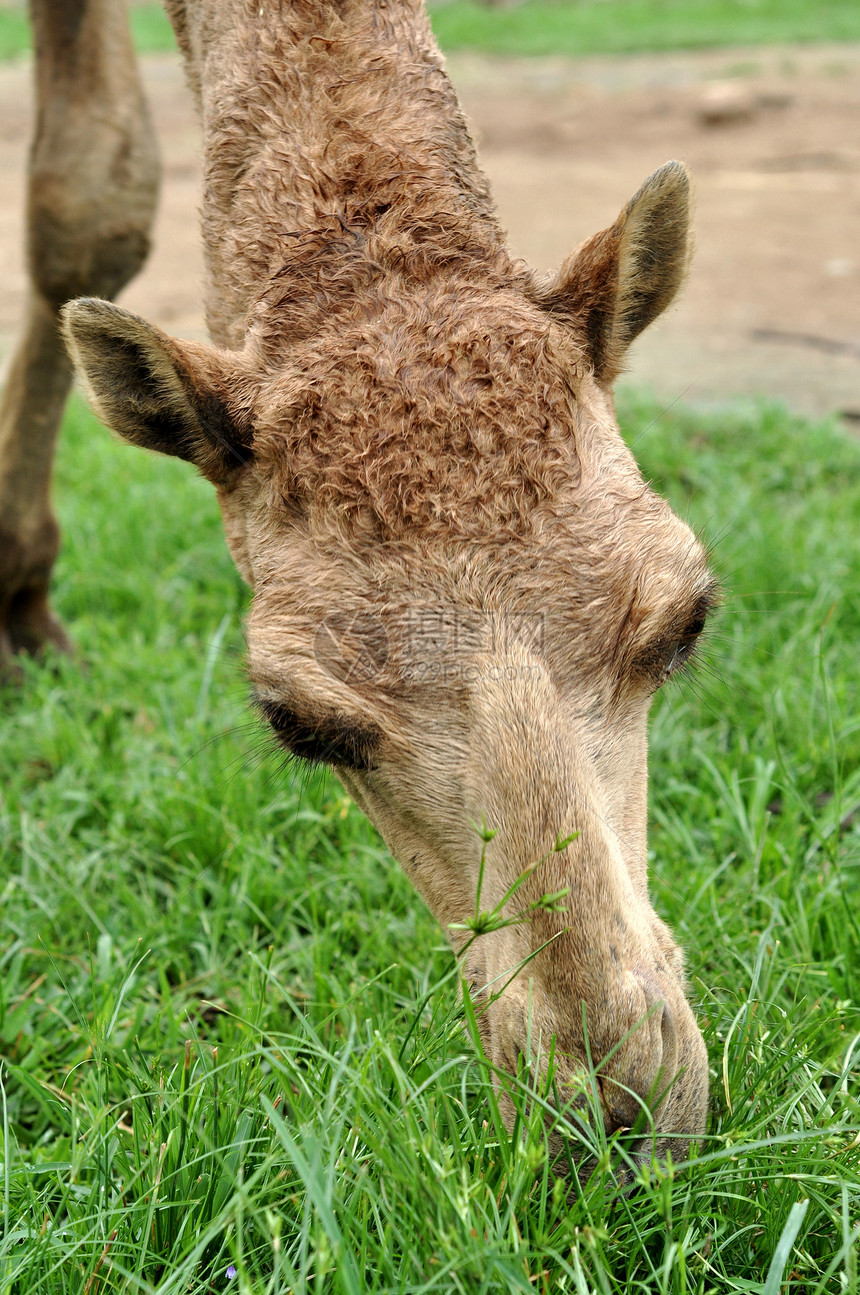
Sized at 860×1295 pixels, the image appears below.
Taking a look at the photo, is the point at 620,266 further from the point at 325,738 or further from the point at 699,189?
the point at 699,189

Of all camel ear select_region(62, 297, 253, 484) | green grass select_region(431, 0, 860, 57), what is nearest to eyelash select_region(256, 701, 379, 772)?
camel ear select_region(62, 297, 253, 484)

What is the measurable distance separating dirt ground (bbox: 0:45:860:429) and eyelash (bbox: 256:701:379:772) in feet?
9.09

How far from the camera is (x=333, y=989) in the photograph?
3.39 m

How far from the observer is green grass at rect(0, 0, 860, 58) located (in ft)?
71.4

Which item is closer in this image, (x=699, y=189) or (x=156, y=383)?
(x=156, y=383)

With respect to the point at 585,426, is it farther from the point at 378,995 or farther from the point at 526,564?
the point at 378,995

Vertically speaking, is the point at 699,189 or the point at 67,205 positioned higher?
the point at 67,205

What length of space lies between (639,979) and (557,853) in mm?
284

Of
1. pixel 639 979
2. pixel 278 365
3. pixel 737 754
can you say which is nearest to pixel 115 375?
pixel 278 365

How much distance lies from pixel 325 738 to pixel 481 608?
0.45m

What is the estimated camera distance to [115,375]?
10.0 ft

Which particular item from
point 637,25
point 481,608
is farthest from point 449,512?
point 637,25

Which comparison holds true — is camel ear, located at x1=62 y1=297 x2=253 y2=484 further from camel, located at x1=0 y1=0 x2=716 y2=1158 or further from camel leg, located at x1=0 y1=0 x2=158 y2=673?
camel leg, located at x1=0 y1=0 x2=158 y2=673

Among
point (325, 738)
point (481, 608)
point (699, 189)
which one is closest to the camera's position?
point (481, 608)
